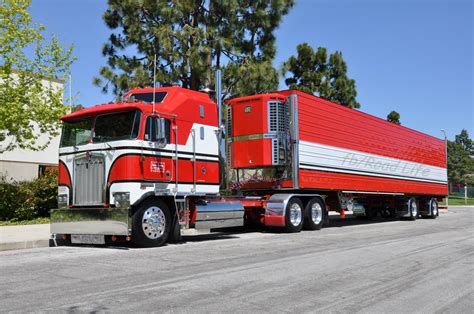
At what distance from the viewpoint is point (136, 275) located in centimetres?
710

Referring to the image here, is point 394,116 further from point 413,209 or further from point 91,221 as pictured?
point 91,221

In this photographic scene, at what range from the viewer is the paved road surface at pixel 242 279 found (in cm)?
544

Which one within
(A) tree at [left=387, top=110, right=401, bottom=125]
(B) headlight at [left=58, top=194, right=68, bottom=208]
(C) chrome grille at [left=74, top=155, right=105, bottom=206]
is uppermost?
(A) tree at [left=387, top=110, right=401, bottom=125]

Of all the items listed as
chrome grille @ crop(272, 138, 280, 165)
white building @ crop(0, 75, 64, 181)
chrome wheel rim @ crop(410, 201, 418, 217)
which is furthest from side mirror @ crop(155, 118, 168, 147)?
chrome wheel rim @ crop(410, 201, 418, 217)

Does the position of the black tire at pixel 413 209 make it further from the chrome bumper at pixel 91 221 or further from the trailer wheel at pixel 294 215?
the chrome bumper at pixel 91 221

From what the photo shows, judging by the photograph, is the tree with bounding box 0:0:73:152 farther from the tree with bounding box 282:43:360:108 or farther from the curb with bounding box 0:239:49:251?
the tree with bounding box 282:43:360:108

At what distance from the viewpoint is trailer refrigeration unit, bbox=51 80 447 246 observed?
10.4 m

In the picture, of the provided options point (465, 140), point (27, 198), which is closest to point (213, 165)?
point (27, 198)

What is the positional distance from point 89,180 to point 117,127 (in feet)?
4.34

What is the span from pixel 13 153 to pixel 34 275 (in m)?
20.4

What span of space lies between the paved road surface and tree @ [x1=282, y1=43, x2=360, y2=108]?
72.1ft

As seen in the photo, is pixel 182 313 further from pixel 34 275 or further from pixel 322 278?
pixel 34 275

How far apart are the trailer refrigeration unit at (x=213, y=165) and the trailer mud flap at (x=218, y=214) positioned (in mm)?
25

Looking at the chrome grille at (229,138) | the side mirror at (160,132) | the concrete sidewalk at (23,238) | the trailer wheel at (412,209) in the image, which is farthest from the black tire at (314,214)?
the trailer wheel at (412,209)
